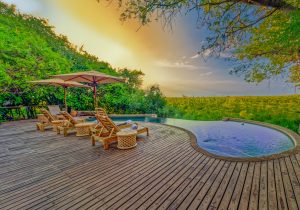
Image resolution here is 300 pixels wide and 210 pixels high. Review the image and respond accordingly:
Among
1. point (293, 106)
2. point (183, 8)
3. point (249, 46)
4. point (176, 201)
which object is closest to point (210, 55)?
point (183, 8)

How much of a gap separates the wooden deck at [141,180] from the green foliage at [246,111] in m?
9.13

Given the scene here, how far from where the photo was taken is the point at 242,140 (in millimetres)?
6477

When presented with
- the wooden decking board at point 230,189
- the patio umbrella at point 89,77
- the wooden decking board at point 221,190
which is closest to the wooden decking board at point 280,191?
the wooden decking board at point 230,189

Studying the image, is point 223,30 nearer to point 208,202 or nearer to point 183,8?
point 183,8

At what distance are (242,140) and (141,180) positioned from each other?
533 cm

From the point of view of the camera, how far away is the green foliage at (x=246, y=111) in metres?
11.4

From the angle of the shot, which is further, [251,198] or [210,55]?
[210,55]

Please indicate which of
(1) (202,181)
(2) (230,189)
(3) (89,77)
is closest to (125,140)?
(1) (202,181)

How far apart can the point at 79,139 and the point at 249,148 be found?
5.85 m

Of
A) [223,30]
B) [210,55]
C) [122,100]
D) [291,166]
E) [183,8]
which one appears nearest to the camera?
[291,166]

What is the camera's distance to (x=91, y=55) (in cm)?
1919

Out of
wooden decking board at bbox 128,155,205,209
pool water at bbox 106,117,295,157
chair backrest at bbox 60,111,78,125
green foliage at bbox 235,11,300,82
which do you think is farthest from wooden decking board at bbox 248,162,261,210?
chair backrest at bbox 60,111,78,125

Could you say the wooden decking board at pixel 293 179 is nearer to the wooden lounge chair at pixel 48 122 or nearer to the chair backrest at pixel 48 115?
the wooden lounge chair at pixel 48 122

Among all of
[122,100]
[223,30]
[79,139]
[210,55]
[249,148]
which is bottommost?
[249,148]
